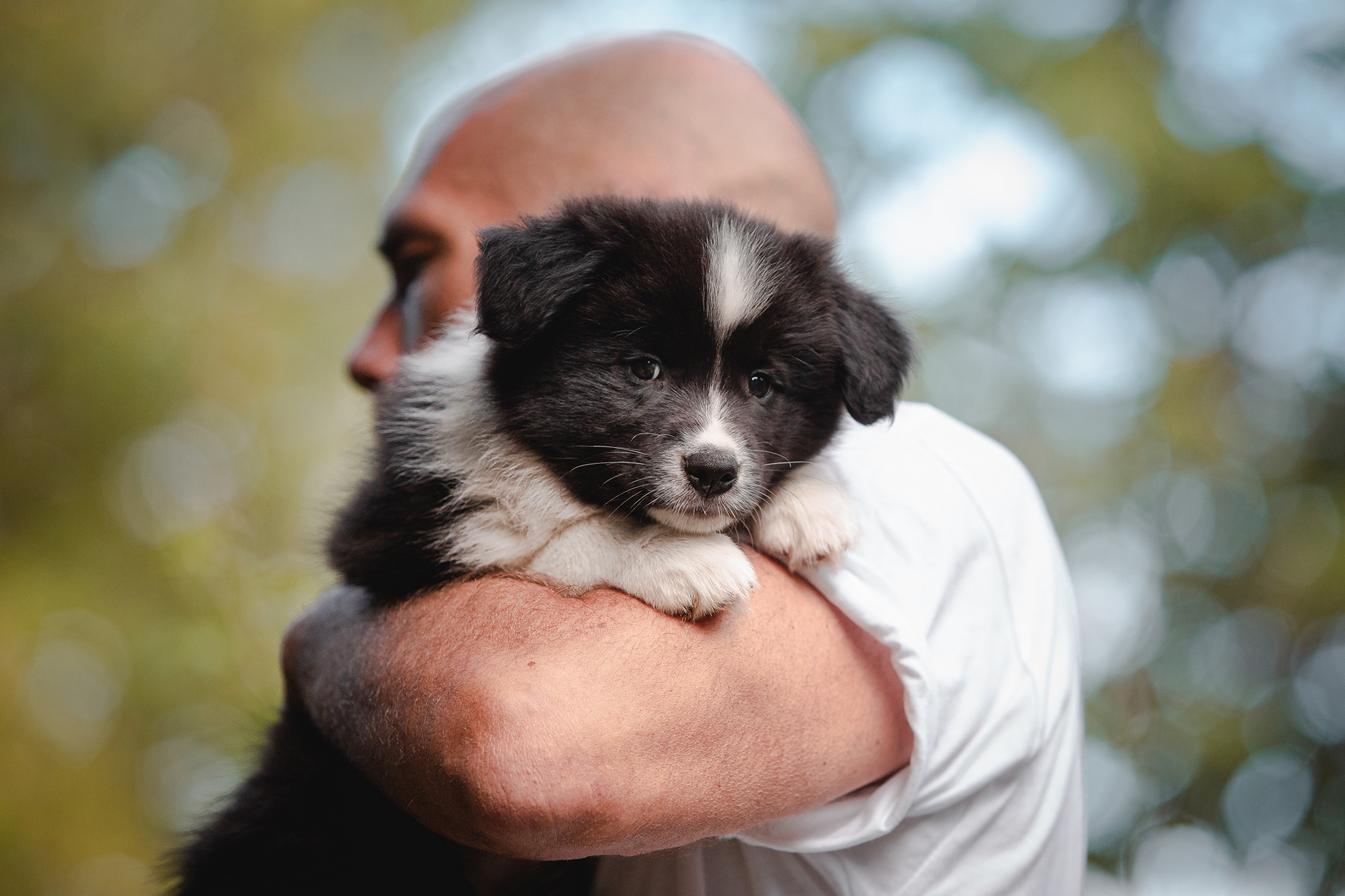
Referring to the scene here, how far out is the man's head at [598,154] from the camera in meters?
2.38

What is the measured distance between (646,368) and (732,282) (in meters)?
0.23

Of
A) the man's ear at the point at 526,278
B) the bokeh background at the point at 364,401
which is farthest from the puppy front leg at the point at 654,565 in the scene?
the bokeh background at the point at 364,401

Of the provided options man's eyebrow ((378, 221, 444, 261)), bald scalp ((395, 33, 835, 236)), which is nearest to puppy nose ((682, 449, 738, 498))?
bald scalp ((395, 33, 835, 236))

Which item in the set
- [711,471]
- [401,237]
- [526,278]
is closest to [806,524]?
[711,471]

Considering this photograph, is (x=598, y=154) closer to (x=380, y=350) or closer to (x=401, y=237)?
(x=401, y=237)

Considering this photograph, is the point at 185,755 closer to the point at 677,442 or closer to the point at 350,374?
the point at 350,374

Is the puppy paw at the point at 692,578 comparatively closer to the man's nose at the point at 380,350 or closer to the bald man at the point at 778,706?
the bald man at the point at 778,706

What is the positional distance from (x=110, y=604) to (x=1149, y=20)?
7.05m

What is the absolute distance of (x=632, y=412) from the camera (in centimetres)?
177

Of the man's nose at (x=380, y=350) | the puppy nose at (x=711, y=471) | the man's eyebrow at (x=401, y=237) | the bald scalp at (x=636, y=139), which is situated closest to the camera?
the puppy nose at (x=711, y=471)

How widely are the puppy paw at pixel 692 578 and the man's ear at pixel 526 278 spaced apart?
484mm

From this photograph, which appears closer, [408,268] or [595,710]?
[595,710]

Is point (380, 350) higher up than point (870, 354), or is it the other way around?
point (870, 354)

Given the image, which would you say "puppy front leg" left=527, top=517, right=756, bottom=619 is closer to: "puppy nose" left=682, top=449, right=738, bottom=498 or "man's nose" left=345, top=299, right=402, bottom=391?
"puppy nose" left=682, top=449, right=738, bottom=498
